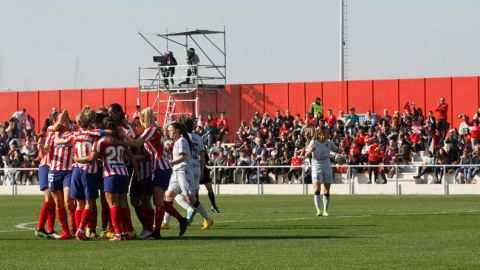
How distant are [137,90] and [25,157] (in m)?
8.17

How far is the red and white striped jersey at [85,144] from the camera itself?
1877cm

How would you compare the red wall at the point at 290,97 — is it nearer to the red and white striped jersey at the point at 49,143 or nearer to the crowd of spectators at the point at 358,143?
the crowd of spectators at the point at 358,143

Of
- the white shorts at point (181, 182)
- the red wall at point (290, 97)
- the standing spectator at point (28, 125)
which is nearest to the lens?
the white shorts at point (181, 182)

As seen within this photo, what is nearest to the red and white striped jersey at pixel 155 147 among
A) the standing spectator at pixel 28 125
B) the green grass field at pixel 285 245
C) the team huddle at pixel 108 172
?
the team huddle at pixel 108 172

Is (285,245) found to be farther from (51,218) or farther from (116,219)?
(51,218)

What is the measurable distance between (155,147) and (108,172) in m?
0.99

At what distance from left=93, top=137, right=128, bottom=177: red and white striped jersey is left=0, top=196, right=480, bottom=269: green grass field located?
111 cm

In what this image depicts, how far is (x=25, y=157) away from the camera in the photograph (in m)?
52.4

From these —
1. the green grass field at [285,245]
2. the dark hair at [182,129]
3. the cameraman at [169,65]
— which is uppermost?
the cameraman at [169,65]

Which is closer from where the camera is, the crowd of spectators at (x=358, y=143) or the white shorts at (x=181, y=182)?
the white shorts at (x=181, y=182)

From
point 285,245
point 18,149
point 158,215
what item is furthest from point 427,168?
point 285,245

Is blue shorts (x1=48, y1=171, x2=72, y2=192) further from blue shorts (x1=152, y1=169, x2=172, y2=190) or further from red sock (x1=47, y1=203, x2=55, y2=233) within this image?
blue shorts (x1=152, y1=169, x2=172, y2=190)

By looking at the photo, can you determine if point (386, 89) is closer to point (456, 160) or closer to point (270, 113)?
point (270, 113)

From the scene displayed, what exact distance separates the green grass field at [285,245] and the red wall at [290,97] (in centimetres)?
2401
